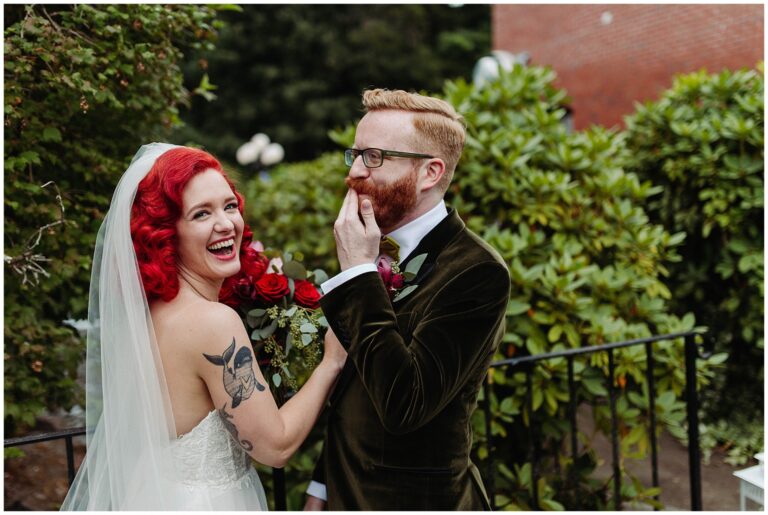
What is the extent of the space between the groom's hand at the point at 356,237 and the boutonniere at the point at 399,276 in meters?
0.10

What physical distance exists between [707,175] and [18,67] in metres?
5.24

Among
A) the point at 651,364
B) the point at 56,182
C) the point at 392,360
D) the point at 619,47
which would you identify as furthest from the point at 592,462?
the point at 619,47

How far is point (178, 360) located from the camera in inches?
78.0

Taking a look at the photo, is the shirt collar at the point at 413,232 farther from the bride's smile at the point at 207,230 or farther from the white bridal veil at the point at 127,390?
the white bridal veil at the point at 127,390

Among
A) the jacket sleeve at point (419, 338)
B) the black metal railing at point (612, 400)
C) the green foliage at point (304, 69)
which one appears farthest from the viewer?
the green foliage at point (304, 69)

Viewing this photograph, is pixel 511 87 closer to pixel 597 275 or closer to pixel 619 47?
pixel 597 275

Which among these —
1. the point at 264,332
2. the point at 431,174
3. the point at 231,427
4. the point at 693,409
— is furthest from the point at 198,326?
the point at 693,409


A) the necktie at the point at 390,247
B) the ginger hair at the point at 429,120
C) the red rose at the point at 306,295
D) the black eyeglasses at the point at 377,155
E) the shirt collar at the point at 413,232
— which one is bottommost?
the red rose at the point at 306,295

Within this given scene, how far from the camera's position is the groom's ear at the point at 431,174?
2.06m

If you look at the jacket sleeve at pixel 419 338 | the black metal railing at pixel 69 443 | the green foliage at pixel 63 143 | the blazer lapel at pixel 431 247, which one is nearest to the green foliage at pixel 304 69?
the green foliage at pixel 63 143

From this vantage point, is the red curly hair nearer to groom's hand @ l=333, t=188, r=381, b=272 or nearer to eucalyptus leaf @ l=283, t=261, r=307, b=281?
eucalyptus leaf @ l=283, t=261, r=307, b=281

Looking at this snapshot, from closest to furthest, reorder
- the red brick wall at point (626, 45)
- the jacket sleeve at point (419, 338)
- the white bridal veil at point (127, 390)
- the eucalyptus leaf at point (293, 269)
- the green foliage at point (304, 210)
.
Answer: the jacket sleeve at point (419, 338) → the white bridal veil at point (127, 390) → the eucalyptus leaf at point (293, 269) → the green foliage at point (304, 210) → the red brick wall at point (626, 45)

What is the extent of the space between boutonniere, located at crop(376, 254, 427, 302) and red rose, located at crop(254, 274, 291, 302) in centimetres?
36

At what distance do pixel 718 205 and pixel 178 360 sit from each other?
196 inches
